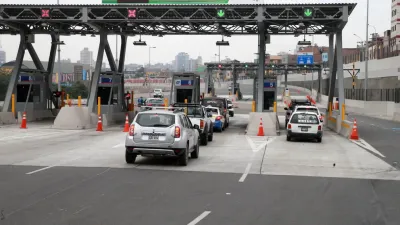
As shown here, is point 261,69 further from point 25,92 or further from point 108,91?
point 25,92

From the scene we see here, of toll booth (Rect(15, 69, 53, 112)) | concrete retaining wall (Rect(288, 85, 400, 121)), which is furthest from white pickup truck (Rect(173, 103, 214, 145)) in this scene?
concrete retaining wall (Rect(288, 85, 400, 121))

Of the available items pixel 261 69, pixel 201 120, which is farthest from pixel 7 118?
pixel 201 120

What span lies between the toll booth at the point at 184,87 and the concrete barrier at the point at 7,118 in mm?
11385

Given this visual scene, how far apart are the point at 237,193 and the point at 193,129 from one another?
5696 mm

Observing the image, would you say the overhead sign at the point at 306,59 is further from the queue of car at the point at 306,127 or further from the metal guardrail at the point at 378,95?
the queue of car at the point at 306,127

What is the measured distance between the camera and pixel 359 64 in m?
80.6

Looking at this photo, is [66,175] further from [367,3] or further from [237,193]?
[367,3]

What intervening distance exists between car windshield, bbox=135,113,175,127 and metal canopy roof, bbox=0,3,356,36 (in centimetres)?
1546

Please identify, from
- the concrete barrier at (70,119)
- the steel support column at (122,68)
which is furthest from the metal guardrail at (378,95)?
the concrete barrier at (70,119)

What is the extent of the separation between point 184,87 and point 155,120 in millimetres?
24293

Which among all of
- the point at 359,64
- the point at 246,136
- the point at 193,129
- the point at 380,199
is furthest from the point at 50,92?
the point at 359,64

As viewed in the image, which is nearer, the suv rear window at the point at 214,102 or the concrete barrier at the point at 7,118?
the concrete barrier at the point at 7,118

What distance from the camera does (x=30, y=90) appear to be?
3575 cm

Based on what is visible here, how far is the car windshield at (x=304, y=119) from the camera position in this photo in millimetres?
24094
